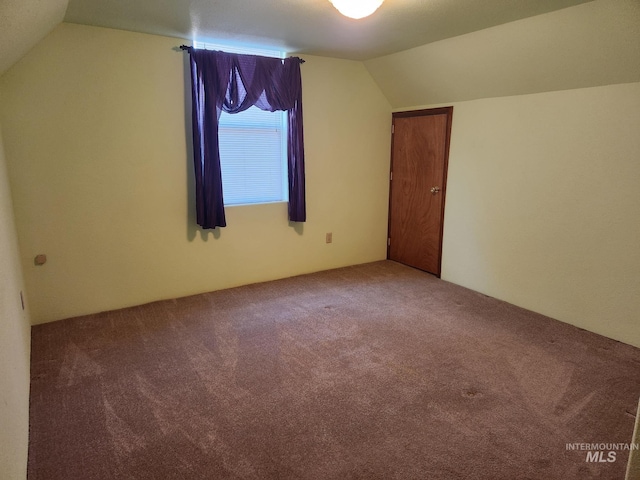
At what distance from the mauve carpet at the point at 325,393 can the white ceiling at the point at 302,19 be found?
228 centimetres

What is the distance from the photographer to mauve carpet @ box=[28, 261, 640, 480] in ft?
5.99

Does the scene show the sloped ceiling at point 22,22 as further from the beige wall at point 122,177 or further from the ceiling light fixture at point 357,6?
the ceiling light fixture at point 357,6

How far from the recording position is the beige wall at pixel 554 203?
9.27 feet

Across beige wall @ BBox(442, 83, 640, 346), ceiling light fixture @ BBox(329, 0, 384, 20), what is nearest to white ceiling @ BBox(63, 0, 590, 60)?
ceiling light fixture @ BBox(329, 0, 384, 20)

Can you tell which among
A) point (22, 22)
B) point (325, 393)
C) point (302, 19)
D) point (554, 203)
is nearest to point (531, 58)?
point (554, 203)

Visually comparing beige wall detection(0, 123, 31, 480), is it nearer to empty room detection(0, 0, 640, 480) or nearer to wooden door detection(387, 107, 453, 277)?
empty room detection(0, 0, 640, 480)

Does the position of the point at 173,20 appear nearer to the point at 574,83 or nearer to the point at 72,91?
the point at 72,91

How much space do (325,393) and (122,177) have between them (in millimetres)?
2463

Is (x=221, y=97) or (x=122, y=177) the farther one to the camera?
(x=221, y=97)

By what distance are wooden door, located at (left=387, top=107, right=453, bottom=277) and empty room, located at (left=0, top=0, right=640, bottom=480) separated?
29 millimetres

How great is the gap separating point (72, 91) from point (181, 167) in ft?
3.22

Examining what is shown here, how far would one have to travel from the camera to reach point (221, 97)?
11.5 feet

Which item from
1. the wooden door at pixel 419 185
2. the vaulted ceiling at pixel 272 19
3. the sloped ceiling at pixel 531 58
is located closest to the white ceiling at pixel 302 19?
the vaulted ceiling at pixel 272 19

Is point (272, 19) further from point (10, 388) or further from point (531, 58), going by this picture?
point (10, 388)
